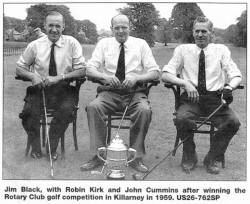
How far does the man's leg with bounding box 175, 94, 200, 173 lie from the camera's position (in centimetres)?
357

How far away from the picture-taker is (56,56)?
12.9 feet

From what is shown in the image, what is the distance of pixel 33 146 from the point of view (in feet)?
12.7

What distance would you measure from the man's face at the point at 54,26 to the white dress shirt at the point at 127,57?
0.38 metres

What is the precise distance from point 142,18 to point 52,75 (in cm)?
108

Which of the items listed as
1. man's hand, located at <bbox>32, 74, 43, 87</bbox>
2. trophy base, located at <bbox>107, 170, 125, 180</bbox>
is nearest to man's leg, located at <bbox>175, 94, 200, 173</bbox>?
trophy base, located at <bbox>107, 170, 125, 180</bbox>

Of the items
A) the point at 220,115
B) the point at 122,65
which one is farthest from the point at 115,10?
the point at 220,115

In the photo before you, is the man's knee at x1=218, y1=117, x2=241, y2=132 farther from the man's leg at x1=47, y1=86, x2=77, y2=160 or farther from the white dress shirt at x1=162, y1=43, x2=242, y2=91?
the man's leg at x1=47, y1=86, x2=77, y2=160

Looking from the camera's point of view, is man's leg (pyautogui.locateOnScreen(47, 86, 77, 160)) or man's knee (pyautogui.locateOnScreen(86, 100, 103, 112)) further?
man's leg (pyautogui.locateOnScreen(47, 86, 77, 160))

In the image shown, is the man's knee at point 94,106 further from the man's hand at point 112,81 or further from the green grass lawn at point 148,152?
the green grass lawn at point 148,152

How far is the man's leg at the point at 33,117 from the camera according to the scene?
Result: 3.82 metres

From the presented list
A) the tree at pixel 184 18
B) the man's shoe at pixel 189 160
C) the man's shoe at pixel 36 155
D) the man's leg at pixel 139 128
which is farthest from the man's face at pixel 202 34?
the man's shoe at pixel 36 155

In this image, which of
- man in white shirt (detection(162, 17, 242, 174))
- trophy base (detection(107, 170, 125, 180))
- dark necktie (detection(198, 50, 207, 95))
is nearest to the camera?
trophy base (detection(107, 170, 125, 180))

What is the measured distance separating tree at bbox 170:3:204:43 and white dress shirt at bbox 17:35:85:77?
3.43ft

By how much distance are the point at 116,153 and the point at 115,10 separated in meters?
1.42
